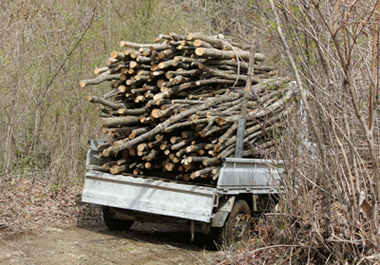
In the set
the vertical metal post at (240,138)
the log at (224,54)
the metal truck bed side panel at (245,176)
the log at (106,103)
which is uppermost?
the log at (224,54)

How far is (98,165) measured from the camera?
799cm

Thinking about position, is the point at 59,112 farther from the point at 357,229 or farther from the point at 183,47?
the point at 357,229

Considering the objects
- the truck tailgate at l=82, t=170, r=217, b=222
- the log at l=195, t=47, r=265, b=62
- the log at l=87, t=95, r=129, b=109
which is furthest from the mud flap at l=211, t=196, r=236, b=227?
the log at l=87, t=95, r=129, b=109

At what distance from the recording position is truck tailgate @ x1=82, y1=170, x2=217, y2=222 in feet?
21.7

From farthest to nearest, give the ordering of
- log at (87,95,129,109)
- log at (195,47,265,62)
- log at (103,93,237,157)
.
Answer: log at (87,95,129,109), log at (195,47,265,62), log at (103,93,237,157)

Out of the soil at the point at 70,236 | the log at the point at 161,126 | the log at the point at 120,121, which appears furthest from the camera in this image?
the log at the point at 120,121

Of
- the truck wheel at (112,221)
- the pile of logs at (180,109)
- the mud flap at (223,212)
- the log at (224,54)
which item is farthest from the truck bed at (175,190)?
the log at (224,54)

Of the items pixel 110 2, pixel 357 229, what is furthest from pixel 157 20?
pixel 357 229

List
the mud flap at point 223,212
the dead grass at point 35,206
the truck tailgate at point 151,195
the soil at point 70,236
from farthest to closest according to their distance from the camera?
the dead grass at point 35,206 < the mud flap at point 223,212 < the truck tailgate at point 151,195 < the soil at point 70,236

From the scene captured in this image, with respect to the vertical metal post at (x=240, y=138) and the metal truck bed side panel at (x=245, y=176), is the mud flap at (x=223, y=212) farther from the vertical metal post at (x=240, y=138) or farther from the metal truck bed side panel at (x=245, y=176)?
the vertical metal post at (x=240, y=138)

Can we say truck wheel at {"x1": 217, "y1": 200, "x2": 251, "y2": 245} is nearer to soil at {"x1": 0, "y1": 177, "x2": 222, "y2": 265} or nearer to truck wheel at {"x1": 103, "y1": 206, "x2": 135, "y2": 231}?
soil at {"x1": 0, "y1": 177, "x2": 222, "y2": 265}

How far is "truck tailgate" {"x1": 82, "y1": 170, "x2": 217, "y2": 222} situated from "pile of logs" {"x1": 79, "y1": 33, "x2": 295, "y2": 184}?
1.10ft

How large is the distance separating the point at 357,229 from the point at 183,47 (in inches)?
159

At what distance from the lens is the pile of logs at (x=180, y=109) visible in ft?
23.6
